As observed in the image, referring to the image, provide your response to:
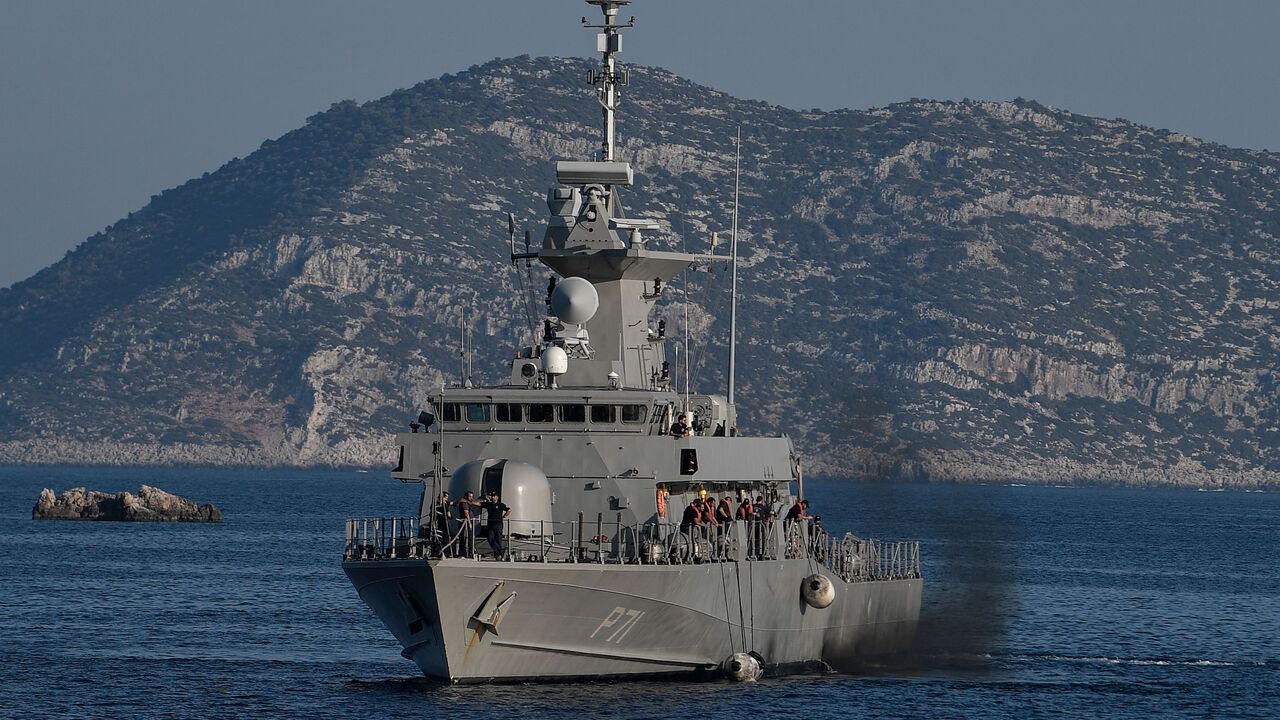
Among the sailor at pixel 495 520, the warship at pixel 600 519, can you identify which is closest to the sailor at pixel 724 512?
the warship at pixel 600 519

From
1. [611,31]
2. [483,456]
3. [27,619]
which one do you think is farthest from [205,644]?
[611,31]

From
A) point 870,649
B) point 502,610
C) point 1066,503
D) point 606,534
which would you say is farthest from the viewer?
point 1066,503

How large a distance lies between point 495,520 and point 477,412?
375 cm

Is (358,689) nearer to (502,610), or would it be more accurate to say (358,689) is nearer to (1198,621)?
(502,610)

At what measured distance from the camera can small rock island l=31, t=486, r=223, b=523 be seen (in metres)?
115

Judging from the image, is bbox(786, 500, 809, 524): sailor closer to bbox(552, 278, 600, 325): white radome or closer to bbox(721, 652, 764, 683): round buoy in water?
bbox(721, 652, 764, 683): round buoy in water

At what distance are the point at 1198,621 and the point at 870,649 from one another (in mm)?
18404

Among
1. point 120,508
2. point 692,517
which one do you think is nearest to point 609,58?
point 692,517

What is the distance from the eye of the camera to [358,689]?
137ft

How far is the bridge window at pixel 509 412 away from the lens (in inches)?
1614

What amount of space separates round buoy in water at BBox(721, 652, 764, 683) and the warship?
4cm

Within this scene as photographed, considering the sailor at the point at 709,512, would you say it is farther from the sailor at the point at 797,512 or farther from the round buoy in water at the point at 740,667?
the sailor at the point at 797,512

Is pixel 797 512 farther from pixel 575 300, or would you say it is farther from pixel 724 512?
pixel 575 300

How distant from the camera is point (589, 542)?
38656 millimetres
